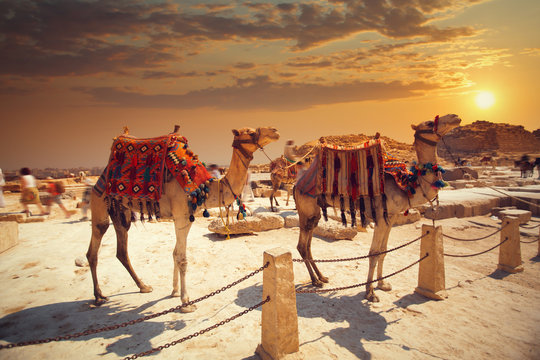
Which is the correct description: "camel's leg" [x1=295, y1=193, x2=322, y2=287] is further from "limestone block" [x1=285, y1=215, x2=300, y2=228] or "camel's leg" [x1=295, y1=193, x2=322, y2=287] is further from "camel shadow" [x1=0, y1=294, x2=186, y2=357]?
"limestone block" [x1=285, y1=215, x2=300, y2=228]

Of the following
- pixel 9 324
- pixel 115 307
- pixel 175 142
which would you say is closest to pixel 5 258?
pixel 9 324

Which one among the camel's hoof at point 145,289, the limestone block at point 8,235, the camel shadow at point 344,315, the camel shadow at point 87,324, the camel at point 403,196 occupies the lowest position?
the camel shadow at point 344,315

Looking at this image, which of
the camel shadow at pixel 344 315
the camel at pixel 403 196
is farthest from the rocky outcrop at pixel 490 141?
the camel shadow at pixel 344 315

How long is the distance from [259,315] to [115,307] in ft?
7.88

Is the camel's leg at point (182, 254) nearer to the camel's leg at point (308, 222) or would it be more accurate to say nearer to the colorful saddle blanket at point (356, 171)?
the camel's leg at point (308, 222)

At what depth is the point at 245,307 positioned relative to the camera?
471cm

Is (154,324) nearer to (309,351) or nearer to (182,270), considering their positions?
(182,270)

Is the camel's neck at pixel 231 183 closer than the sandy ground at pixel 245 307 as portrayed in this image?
No

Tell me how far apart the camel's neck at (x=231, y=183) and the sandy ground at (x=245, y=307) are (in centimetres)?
176

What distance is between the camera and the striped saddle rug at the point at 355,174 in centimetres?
482

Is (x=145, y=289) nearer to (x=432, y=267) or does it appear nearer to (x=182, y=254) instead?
(x=182, y=254)

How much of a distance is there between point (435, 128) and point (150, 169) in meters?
4.64

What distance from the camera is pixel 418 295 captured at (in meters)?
5.10

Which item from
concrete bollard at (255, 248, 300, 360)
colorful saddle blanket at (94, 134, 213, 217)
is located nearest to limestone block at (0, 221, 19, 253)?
colorful saddle blanket at (94, 134, 213, 217)
